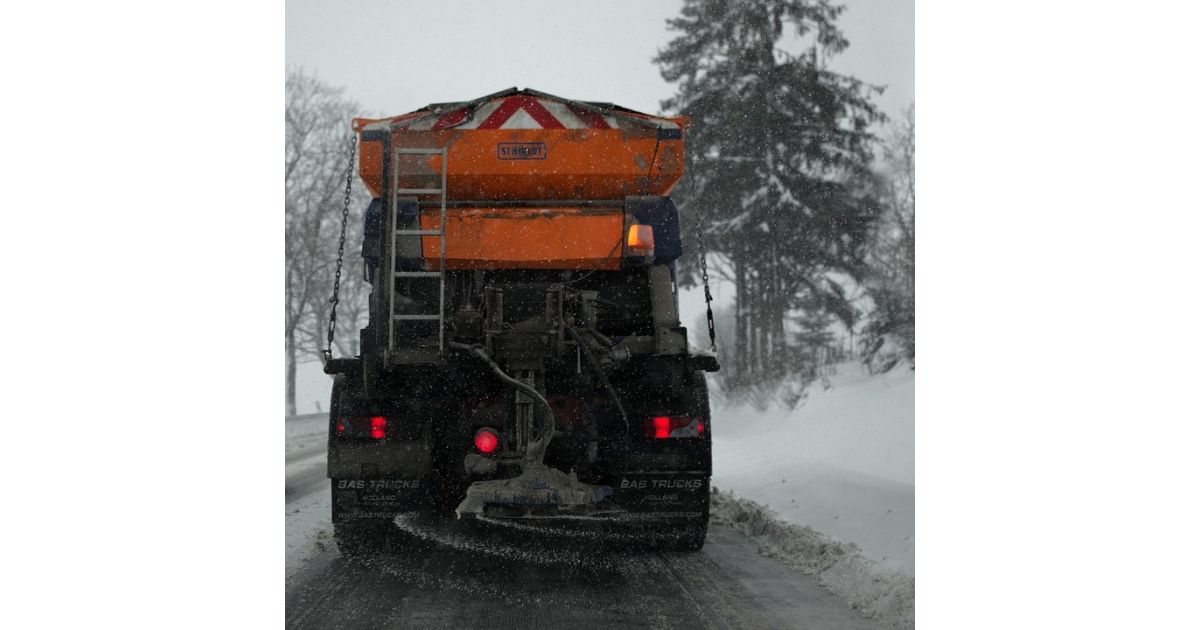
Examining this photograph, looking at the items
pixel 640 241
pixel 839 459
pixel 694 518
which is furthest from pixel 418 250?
pixel 839 459

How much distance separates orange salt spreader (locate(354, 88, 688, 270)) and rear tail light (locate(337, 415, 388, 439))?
1.10m

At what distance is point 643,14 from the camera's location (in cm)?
1552

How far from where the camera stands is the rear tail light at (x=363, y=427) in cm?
622

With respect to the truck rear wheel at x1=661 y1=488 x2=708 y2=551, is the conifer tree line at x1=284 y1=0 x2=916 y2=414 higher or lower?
higher

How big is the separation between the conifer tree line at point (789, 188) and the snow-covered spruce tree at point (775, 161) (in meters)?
0.02

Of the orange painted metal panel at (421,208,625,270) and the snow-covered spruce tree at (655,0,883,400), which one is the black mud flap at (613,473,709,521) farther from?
the snow-covered spruce tree at (655,0,883,400)

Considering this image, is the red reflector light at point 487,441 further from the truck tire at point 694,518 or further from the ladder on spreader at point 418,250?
the truck tire at point 694,518

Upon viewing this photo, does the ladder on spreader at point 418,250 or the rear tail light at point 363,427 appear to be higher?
the ladder on spreader at point 418,250

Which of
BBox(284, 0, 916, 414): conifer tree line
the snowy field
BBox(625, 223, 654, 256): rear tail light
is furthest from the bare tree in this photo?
BBox(625, 223, 654, 256): rear tail light

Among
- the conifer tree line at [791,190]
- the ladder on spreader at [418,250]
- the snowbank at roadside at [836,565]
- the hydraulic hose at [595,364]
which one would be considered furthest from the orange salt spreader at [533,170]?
the conifer tree line at [791,190]

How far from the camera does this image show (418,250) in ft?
20.5

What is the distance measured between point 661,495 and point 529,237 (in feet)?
5.89

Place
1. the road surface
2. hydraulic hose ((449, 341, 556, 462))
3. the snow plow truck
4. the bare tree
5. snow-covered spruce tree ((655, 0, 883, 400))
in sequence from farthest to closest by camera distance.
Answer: snow-covered spruce tree ((655, 0, 883, 400)), the bare tree, the snow plow truck, hydraulic hose ((449, 341, 556, 462)), the road surface

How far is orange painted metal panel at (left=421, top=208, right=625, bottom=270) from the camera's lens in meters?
6.62
